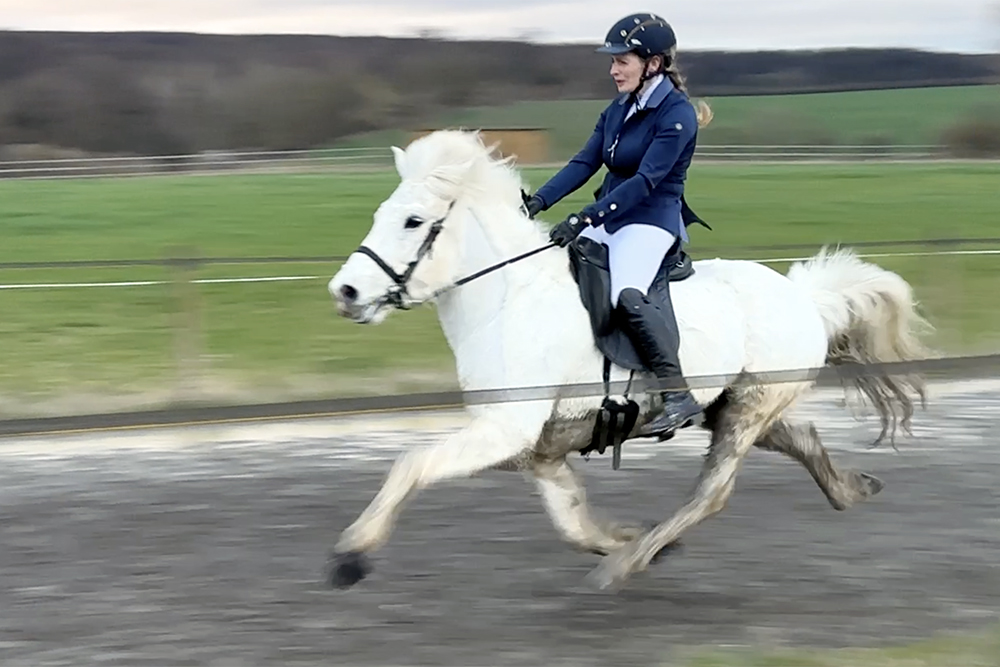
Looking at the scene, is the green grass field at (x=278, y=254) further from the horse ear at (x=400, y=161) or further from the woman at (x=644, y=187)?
Result: the horse ear at (x=400, y=161)

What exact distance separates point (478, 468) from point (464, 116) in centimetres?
753

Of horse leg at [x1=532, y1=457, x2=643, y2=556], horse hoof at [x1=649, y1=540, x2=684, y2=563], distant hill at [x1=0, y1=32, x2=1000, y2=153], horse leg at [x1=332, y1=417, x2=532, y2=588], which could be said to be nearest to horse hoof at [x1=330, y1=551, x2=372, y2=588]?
horse leg at [x1=332, y1=417, x2=532, y2=588]

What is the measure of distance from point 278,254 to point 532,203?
10.4 metres

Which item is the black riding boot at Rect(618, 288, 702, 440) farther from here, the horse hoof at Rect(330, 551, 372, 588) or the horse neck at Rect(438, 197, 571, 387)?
the horse hoof at Rect(330, 551, 372, 588)

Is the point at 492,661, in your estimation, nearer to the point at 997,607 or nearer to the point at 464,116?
the point at 997,607

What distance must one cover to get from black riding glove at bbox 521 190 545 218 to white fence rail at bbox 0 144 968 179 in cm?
893

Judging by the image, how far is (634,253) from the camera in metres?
4.19

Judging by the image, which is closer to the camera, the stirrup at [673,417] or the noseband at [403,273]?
the noseband at [403,273]

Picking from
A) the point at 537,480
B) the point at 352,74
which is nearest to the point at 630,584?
the point at 537,480

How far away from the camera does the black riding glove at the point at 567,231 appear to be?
4090mm

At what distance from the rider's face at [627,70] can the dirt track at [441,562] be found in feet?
5.66

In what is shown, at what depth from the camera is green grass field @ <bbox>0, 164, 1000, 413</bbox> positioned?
8766mm

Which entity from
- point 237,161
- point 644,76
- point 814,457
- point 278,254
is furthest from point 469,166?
point 237,161

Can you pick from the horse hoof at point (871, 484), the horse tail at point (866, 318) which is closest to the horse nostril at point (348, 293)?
the horse tail at point (866, 318)
